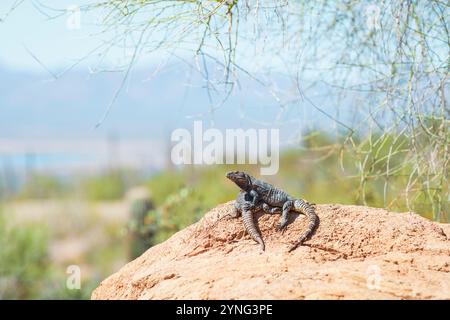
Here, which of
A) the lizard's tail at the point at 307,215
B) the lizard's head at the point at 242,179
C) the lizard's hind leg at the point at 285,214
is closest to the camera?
the lizard's tail at the point at 307,215

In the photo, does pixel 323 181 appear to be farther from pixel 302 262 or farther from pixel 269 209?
pixel 302 262

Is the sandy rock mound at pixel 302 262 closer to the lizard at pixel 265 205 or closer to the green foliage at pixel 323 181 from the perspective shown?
the lizard at pixel 265 205

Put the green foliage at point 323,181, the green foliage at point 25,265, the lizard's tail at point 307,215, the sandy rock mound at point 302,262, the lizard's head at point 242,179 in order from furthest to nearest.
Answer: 1. the green foliage at point 25,265
2. the green foliage at point 323,181
3. the lizard's head at point 242,179
4. the lizard's tail at point 307,215
5. the sandy rock mound at point 302,262

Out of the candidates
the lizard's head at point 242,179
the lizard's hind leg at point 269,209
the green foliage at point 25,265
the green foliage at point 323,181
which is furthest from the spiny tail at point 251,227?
the green foliage at point 25,265

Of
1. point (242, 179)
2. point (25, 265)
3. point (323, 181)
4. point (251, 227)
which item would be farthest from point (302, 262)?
point (25, 265)

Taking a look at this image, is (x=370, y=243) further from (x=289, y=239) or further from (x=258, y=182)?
(x=258, y=182)

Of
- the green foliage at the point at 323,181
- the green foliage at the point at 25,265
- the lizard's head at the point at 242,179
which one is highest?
the lizard's head at the point at 242,179

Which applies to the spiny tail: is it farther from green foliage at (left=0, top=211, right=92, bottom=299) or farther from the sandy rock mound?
green foliage at (left=0, top=211, right=92, bottom=299)

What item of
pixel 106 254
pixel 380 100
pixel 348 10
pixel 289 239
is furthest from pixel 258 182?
pixel 106 254

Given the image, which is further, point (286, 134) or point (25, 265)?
point (25, 265)
